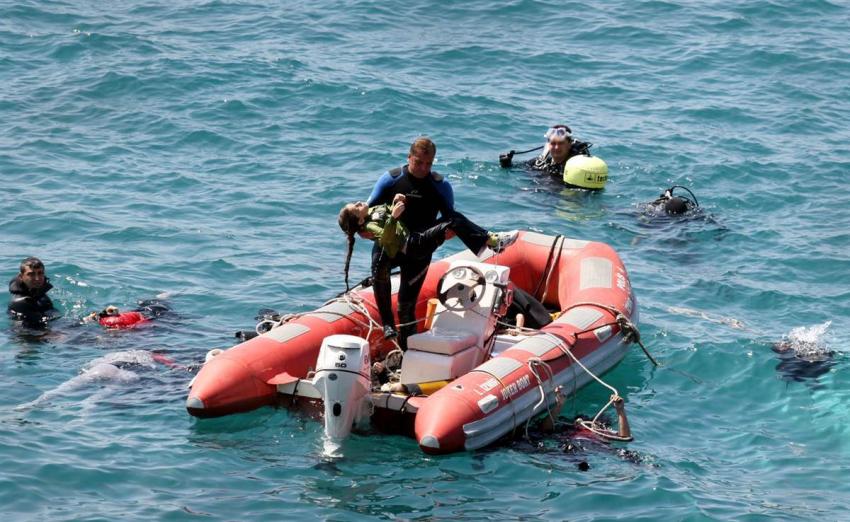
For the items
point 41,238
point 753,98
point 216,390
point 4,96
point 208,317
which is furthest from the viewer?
point 753,98

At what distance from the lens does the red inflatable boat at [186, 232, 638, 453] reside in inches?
336

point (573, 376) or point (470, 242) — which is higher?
point (470, 242)

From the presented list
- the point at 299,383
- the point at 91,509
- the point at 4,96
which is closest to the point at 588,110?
the point at 4,96

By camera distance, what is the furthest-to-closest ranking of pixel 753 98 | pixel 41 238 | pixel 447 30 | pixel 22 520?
pixel 447 30, pixel 753 98, pixel 41 238, pixel 22 520

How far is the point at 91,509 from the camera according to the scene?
767cm

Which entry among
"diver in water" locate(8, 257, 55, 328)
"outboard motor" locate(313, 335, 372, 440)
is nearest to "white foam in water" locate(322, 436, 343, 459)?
"outboard motor" locate(313, 335, 372, 440)

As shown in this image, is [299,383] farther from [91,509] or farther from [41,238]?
[41,238]

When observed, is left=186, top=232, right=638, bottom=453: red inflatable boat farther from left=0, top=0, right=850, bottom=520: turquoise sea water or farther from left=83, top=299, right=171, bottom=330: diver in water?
left=83, top=299, right=171, bottom=330: diver in water

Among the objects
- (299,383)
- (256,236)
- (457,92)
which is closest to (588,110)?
(457,92)

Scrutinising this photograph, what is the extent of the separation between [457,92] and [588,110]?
6.76ft

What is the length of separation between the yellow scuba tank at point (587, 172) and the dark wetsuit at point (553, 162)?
0.39 m

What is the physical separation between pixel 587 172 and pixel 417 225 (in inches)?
256

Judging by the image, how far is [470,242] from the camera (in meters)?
9.53

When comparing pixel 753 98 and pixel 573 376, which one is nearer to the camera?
pixel 573 376
